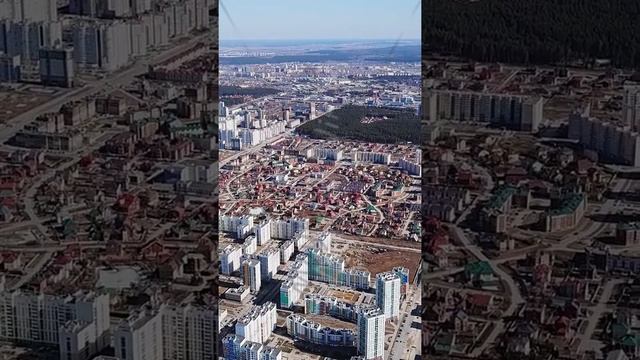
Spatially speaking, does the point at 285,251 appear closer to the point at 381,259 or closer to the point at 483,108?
the point at 381,259

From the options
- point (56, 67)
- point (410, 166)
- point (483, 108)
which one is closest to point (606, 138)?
point (483, 108)

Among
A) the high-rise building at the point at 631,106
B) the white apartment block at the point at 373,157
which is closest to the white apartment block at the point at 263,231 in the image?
the white apartment block at the point at 373,157

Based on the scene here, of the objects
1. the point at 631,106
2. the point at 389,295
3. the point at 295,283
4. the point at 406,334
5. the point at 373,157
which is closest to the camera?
the point at 631,106

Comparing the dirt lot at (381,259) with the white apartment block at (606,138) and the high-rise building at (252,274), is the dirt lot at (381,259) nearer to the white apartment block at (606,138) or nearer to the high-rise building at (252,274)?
the high-rise building at (252,274)

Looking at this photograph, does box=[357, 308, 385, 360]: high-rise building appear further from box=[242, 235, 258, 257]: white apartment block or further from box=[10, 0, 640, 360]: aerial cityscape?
box=[242, 235, 258, 257]: white apartment block

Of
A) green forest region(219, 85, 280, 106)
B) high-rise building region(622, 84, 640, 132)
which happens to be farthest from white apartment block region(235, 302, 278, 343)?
high-rise building region(622, 84, 640, 132)

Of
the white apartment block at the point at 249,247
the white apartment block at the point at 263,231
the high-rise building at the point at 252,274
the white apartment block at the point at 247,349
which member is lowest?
the white apartment block at the point at 247,349
